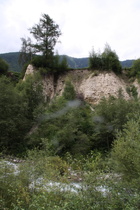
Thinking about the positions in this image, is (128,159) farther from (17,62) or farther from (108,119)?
(17,62)

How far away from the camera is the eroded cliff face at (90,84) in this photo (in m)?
31.2

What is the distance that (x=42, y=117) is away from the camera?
2412 centimetres

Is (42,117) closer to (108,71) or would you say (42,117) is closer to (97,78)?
(97,78)

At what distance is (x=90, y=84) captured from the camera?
109ft

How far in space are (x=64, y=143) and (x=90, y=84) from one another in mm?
15950

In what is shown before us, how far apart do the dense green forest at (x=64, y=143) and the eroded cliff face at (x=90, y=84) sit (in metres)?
1.36

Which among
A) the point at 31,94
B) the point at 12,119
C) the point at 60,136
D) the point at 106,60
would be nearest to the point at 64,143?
the point at 60,136

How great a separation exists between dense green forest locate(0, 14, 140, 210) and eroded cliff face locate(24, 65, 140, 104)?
1.36 m

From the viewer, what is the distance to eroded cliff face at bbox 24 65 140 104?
102ft

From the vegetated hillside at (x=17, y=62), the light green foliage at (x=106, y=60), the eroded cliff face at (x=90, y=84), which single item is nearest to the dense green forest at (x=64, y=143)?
the light green foliage at (x=106, y=60)

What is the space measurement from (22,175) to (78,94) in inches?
1010

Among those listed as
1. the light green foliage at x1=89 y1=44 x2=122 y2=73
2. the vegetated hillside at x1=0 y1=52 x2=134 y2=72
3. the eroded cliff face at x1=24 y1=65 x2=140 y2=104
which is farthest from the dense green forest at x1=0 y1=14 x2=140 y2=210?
the vegetated hillside at x1=0 y1=52 x2=134 y2=72

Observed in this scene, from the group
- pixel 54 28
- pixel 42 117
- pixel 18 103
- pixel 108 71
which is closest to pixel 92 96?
pixel 108 71

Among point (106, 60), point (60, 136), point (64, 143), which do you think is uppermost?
point (106, 60)
